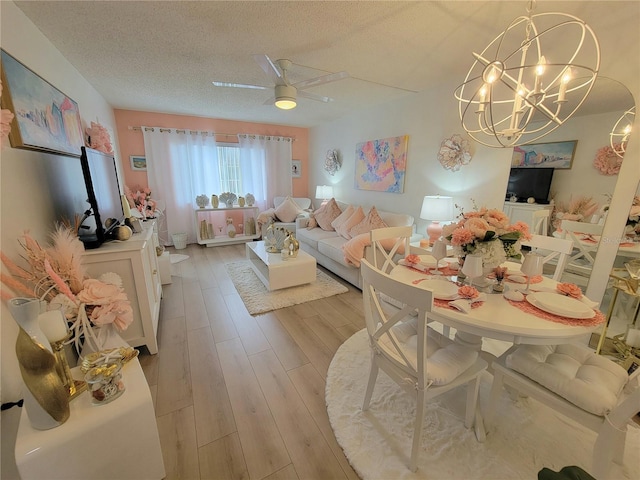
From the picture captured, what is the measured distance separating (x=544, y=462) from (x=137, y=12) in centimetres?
338

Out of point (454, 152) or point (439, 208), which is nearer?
point (439, 208)

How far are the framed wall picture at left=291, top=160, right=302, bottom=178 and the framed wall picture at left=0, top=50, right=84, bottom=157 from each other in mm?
3817

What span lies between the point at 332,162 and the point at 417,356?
425 centimetres

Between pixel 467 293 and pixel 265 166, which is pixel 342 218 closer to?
pixel 265 166

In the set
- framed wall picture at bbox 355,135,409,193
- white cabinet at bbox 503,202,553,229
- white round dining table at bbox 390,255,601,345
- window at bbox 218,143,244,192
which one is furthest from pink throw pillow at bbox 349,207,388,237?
window at bbox 218,143,244,192

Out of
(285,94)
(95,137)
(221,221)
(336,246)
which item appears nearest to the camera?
(285,94)

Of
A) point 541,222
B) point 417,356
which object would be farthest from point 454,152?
point 417,356

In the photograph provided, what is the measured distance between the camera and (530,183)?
234 cm

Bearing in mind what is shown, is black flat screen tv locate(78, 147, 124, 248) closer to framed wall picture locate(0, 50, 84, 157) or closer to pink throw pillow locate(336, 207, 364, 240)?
framed wall picture locate(0, 50, 84, 157)

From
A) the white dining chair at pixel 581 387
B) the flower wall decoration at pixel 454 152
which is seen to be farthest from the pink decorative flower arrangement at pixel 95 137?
the white dining chair at pixel 581 387

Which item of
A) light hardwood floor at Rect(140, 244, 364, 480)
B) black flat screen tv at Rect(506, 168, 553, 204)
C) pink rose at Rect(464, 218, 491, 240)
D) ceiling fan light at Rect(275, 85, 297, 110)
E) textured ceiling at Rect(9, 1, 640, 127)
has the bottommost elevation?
light hardwood floor at Rect(140, 244, 364, 480)

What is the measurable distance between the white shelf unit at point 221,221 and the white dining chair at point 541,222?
4341 millimetres

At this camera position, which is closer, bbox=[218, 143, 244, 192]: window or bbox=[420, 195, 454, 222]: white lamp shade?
bbox=[420, 195, 454, 222]: white lamp shade

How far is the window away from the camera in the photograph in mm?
4945
